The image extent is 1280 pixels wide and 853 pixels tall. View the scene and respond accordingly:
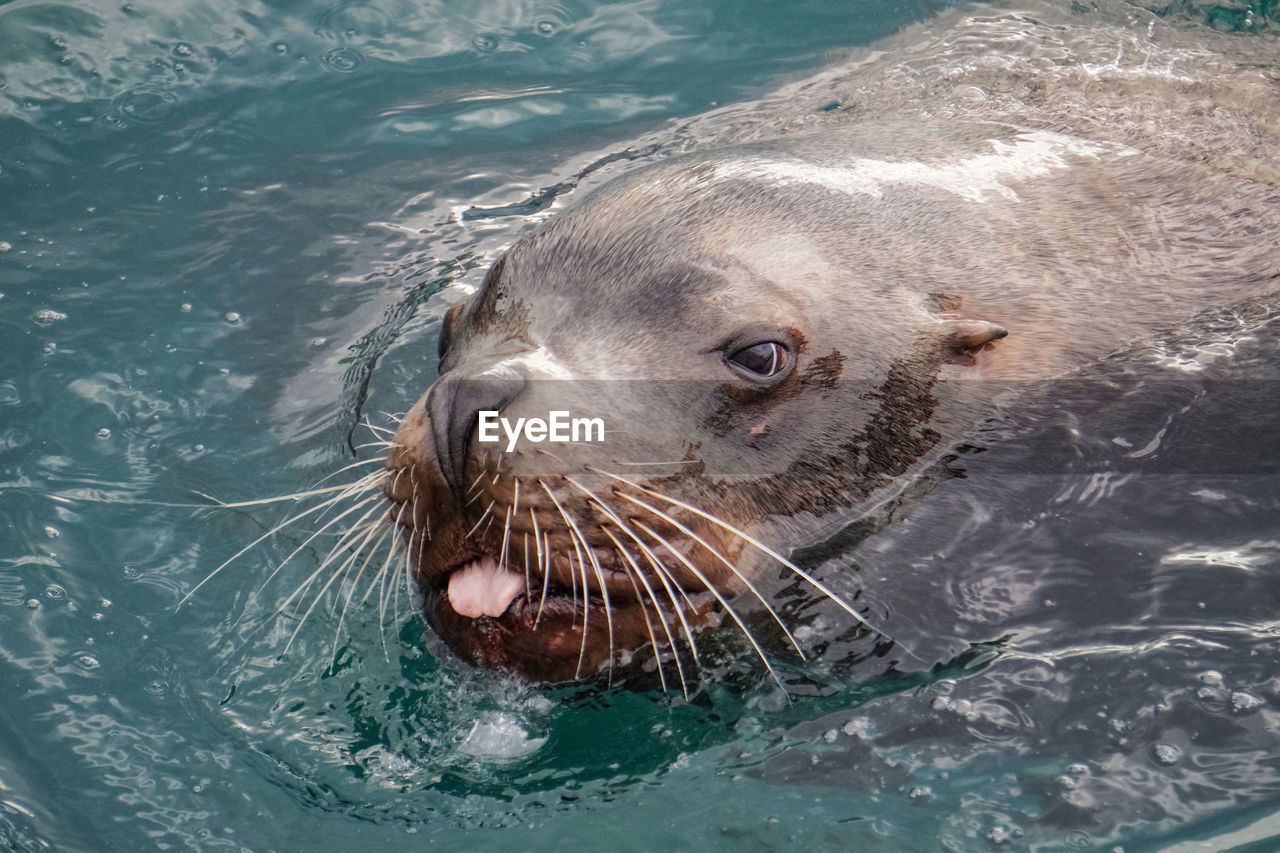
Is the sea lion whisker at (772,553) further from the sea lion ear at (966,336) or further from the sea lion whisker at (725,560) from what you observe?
the sea lion ear at (966,336)

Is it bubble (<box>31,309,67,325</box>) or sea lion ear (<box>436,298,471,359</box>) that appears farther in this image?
bubble (<box>31,309,67,325</box>)

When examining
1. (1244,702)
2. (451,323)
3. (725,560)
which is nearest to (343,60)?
(451,323)

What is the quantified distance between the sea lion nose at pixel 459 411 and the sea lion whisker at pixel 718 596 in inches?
18.9

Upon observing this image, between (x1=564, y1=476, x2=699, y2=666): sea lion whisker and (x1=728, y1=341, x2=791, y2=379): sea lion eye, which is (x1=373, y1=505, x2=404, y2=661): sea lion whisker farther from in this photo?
(x1=728, y1=341, x2=791, y2=379): sea lion eye

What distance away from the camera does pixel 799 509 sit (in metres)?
3.85

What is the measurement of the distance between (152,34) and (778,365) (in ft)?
15.8

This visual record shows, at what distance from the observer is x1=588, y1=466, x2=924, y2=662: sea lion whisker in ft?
11.7

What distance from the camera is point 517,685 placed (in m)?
3.92

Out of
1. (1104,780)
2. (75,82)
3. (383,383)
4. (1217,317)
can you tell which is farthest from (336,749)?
(75,82)

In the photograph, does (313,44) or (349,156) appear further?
(313,44)

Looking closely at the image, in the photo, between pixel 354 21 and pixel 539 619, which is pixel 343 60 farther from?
pixel 539 619

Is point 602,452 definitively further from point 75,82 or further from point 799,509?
point 75,82

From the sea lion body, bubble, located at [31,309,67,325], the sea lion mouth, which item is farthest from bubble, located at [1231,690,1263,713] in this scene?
bubble, located at [31,309,67,325]

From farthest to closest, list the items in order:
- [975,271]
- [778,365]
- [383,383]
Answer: [383,383], [975,271], [778,365]
